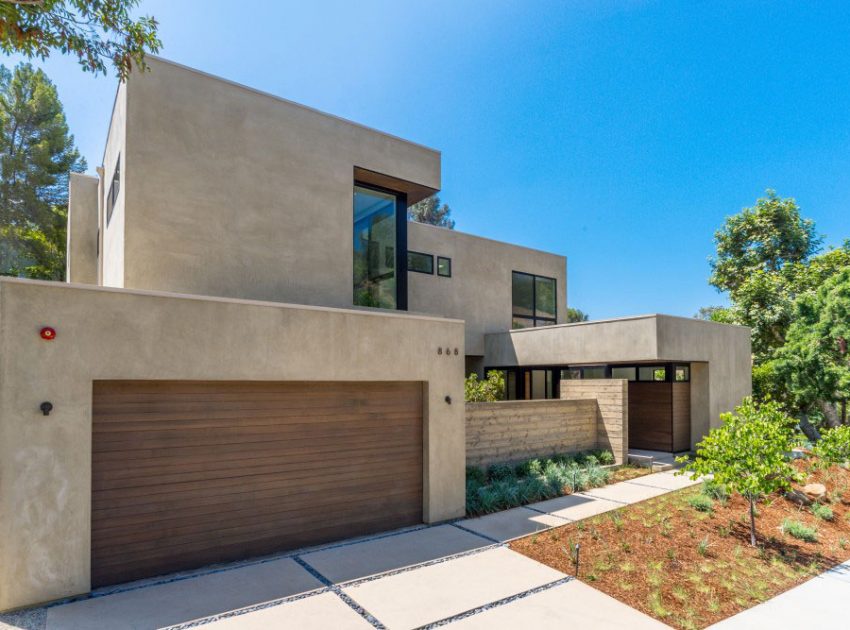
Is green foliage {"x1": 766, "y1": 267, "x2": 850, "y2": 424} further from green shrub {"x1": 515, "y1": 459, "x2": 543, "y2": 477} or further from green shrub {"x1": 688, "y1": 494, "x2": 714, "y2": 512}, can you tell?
green shrub {"x1": 515, "y1": 459, "x2": 543, "y2": 477}

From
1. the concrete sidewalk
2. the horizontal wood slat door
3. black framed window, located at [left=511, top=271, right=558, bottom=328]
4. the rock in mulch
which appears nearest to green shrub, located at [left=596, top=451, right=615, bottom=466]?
the horizontal wood slat door

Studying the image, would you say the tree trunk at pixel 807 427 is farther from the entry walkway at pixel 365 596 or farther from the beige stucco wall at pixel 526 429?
the entry walkway at pixel 365 596

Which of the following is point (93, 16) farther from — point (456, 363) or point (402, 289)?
point (456, 363)

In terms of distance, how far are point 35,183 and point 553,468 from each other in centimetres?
2720

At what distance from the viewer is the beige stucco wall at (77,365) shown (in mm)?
4668

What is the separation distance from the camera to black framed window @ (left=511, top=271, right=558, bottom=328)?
17.3 meters

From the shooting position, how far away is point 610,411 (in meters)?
11.6

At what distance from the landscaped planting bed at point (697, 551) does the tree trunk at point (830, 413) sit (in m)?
9.00

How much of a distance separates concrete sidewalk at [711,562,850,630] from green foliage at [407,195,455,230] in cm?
3645

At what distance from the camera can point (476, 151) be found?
23.3m

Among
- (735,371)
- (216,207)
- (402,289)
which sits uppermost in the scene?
(216,207)

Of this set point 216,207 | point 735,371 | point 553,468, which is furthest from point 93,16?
point 735,371

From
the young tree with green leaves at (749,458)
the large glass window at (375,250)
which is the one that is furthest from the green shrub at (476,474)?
the young tree with green leaves at (749,458)

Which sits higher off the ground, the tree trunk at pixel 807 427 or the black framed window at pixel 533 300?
the black framed window at pixel 533 300
